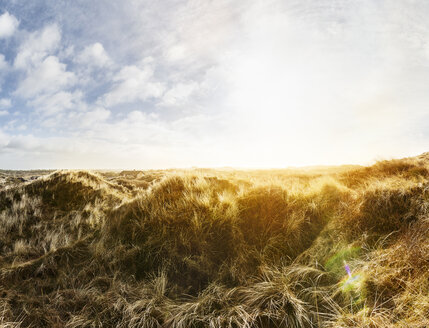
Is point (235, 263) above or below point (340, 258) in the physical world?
below

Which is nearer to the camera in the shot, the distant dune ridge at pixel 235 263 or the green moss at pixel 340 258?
the distant dune ridge at pixel 235 263

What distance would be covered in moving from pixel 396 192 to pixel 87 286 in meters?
6.31

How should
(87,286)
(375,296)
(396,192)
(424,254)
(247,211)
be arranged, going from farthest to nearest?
1. (247,211)
2. (396,192)
3. (87,286)
4. (424,254)
5. (375,296)

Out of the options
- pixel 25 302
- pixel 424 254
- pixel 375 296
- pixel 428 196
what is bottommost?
pixel 25 302

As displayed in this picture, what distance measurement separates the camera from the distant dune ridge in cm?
283

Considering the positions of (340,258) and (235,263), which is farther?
(235,263)

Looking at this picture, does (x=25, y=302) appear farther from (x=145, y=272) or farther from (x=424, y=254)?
(x=424, y=254)

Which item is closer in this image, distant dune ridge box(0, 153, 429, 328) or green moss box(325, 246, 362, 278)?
distant dune ridge box(0, 153, 429, 328)

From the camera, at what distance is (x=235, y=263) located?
3.96m

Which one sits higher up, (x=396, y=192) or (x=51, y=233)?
(x=396, y=192)

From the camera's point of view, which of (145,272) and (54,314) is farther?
(145,272)

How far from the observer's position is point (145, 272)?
425 cm

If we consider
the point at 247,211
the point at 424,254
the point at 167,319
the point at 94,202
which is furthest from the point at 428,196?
the point at 94,202

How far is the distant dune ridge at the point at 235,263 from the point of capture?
283 cm
